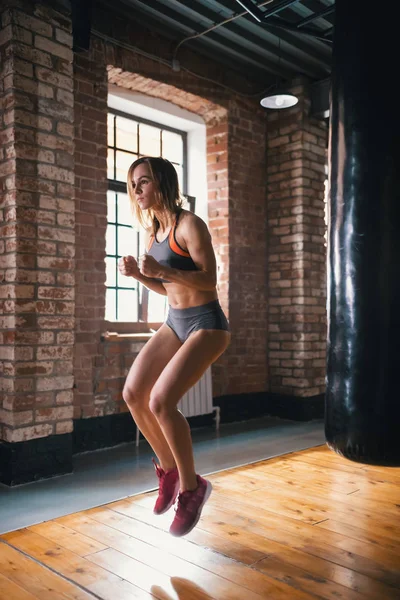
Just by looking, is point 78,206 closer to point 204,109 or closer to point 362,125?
point 204,109

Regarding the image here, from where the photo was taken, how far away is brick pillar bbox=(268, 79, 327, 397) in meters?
5.04

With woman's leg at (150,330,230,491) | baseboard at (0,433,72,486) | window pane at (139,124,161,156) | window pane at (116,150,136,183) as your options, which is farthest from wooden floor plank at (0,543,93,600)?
window pane at (139,124,161,156)

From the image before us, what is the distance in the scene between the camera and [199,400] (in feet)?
14.3

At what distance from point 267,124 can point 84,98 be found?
7.09 ft

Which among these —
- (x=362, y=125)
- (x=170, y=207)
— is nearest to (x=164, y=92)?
(x=170, y=207)

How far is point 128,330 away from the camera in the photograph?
4.23 m

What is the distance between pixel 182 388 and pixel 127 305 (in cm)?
244

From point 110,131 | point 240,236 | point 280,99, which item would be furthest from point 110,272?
point 280,99

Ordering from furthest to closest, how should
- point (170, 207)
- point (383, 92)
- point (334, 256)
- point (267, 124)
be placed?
point (267, 124), point (170, 207), point (334, 256), point (383, 92)

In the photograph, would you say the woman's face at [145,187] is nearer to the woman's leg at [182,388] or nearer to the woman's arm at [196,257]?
the woman's arm at [196,257]

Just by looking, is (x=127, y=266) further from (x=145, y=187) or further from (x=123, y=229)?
(x=123, y=229)

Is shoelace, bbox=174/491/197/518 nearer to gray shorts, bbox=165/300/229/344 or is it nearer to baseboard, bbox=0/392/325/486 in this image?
gray shorts, bbox=165/300/229/344

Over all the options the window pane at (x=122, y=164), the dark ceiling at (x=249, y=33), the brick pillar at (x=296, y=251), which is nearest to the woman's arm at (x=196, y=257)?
the dark ceiling at (x=249, y=33)

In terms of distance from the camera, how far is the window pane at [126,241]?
439 centimetres
